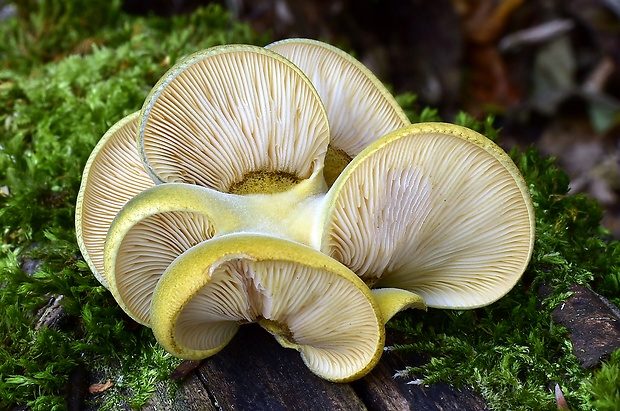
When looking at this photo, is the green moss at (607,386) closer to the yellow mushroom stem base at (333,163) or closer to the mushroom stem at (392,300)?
the mushroom stem at (392,300)

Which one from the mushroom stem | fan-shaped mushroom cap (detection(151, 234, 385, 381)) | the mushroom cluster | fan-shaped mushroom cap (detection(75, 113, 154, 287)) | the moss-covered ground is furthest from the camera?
fan-shaped mushroom cap (detection(75, 113, 154, 287))

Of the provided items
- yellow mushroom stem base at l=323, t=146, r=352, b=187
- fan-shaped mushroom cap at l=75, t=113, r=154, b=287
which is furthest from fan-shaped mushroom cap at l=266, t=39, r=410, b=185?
fan-shaped mushroom cap at l=75, t=113, r=154, b=287

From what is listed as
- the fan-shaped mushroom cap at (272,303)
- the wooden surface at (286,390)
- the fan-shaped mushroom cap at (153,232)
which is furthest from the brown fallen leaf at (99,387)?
the fan-shaped mushroom cap at (272,303)

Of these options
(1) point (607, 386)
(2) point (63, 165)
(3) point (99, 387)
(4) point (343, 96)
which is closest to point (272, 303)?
(3) point (99, 387)

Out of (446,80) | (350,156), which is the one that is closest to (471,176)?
(350,156)

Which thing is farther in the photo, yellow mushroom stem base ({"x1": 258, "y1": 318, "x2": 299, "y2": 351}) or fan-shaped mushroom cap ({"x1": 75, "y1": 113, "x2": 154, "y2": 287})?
fan-shaped mushroom cap ({"x1": 75, "y1": 113, "x2": 154, "y2": 287})

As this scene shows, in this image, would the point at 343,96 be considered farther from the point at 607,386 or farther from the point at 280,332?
the point at 607,386

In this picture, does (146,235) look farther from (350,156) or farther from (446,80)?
(446,80)

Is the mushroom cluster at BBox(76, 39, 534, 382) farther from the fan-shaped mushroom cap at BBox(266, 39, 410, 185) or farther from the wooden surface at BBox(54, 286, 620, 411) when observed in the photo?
the wooden surface at BBox(54, 286, 620, 411)
